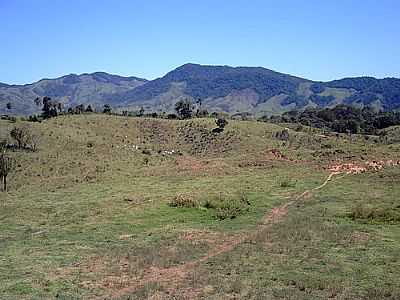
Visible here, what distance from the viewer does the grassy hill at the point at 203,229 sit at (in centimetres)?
1780

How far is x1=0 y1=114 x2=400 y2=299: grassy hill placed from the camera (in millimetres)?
17797

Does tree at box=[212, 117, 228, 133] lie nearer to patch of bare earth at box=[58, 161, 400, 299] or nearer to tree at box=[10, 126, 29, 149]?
tree at box=[10, 126, 29, 149]

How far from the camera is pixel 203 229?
27.1 meters

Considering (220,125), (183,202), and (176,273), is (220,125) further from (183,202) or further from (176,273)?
(176,273)

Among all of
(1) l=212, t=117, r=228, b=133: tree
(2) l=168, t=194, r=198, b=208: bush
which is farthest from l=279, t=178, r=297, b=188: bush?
(1) l=212, t=117, r=228, b=133: tree

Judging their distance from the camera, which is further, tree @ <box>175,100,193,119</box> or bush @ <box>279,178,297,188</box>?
tree @ <box>175,100,193,119</box>

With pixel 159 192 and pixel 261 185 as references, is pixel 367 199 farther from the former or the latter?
pixel 159 192

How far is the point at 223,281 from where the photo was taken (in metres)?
18.0

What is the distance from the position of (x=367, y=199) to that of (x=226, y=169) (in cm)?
1966

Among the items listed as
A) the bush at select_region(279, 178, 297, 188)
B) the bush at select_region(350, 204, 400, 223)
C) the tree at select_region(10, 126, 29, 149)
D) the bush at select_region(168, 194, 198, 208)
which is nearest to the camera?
the bush at select_region(350, 204, 400, 223)

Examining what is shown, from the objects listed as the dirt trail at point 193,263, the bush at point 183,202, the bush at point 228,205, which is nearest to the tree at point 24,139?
the bush at point 183,202

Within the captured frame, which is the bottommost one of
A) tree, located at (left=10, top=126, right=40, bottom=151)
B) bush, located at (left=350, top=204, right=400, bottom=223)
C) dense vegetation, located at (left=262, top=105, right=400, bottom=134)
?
bush, located at (left=350, top=204, right=400, bottom=223)

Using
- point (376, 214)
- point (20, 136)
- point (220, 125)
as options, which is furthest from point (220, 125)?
point (376, 214)

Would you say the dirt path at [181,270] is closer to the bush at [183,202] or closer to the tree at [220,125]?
the bush at [183,202]
